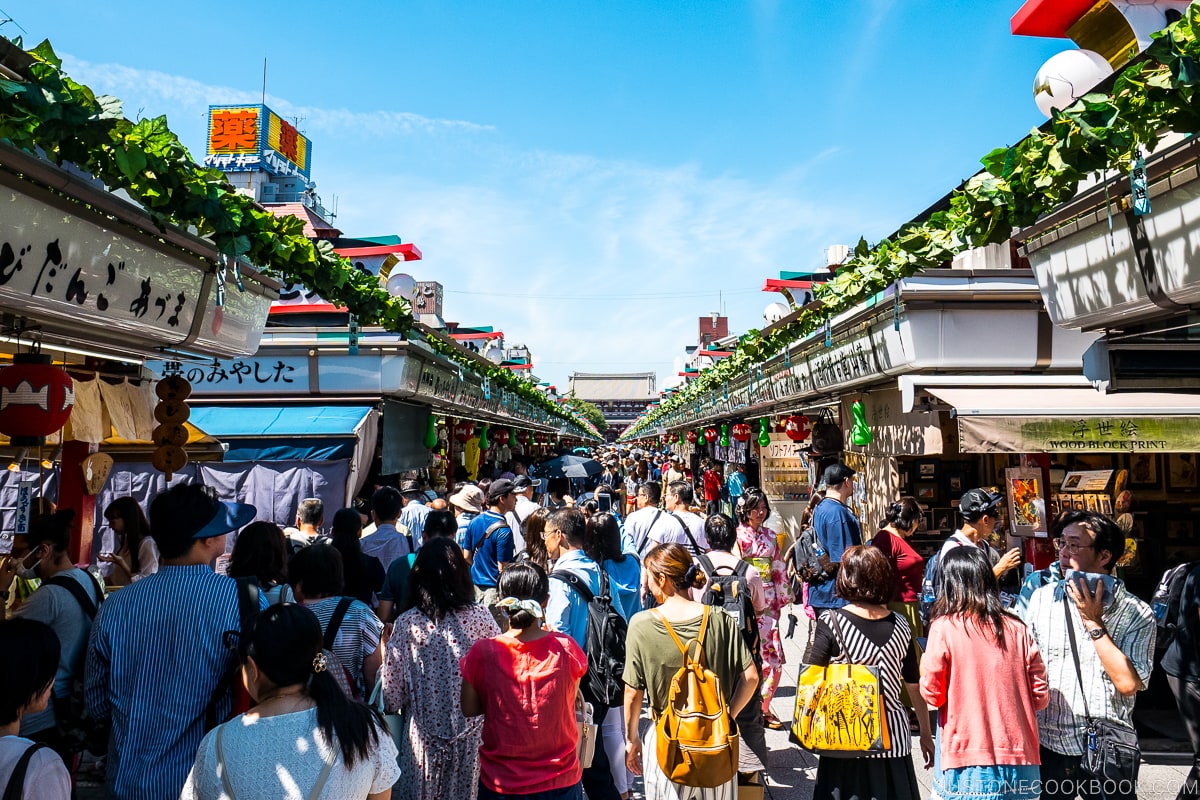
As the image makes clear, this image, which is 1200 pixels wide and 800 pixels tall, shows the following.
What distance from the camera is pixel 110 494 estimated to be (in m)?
9.98

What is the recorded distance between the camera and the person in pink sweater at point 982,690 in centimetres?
347

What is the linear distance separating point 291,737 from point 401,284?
11.6m

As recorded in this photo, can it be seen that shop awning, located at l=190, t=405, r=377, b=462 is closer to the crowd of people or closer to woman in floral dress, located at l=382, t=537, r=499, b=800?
the crowd of people

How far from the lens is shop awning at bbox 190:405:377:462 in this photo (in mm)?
10227

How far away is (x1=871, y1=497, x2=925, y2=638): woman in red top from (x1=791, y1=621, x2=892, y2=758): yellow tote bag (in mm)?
2725

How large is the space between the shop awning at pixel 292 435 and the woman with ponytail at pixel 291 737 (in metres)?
7.98

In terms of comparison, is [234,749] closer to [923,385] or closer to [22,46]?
[22,46]

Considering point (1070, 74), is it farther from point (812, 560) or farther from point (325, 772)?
point (325, 772)

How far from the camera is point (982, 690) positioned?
352cm

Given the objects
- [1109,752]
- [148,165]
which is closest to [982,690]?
[1109,752]

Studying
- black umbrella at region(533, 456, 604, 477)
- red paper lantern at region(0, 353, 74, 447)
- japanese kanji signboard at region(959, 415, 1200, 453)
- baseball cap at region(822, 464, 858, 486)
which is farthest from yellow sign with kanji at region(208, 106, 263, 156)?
japanese kanji signboard at region(959, 415, 1200, 453)

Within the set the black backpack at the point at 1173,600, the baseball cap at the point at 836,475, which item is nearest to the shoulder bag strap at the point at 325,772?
the black backpack at the point at 1173,600

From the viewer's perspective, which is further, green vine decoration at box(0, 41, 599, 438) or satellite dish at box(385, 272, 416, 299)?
satellite dish at box(385, 272, 416, 299)

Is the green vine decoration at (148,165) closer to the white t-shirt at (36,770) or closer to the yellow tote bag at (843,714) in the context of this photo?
the white t-shirt at (36,770)
